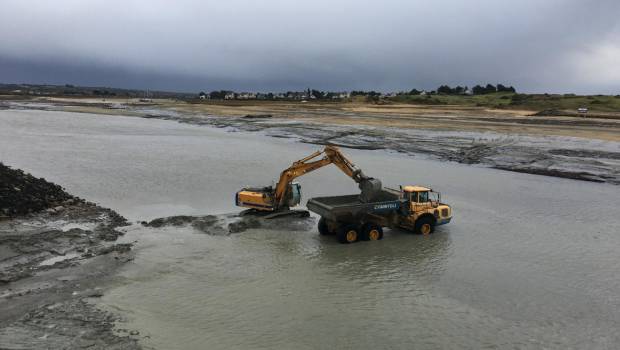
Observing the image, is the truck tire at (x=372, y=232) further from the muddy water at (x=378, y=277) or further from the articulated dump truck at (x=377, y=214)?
the muddy water at (x=378, y=277)

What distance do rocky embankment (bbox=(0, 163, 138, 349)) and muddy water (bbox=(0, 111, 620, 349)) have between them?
0.67 metres

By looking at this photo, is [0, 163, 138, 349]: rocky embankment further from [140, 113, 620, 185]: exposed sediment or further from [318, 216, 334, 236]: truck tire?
[140, 113, 620, 185]: exposed sediment

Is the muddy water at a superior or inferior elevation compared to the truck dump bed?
inferior

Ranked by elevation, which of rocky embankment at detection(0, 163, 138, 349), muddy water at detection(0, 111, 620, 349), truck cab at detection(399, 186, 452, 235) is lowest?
muddy water at detection(0, 111, 620, 349)

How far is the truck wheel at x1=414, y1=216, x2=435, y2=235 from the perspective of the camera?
17848mm

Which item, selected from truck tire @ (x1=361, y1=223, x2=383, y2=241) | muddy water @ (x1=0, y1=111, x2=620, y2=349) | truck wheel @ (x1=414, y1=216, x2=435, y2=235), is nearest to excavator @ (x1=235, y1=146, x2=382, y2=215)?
truck tire @ (x1=361, y1=223, x2=383, y2=241)

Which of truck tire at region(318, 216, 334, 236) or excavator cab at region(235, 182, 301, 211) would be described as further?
excavator cab at region(235, 182, 301, 211)

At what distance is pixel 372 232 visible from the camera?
1703 centimetres

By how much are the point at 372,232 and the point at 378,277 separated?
131 inches

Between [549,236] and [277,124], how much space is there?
48991mm

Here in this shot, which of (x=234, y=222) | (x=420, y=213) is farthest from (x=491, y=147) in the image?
(x=234, y=222)

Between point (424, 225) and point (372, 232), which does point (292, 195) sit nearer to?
point (372, 232)

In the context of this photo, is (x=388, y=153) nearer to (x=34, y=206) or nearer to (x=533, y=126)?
(x=533, y=126)

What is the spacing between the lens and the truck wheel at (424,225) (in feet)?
58.6
